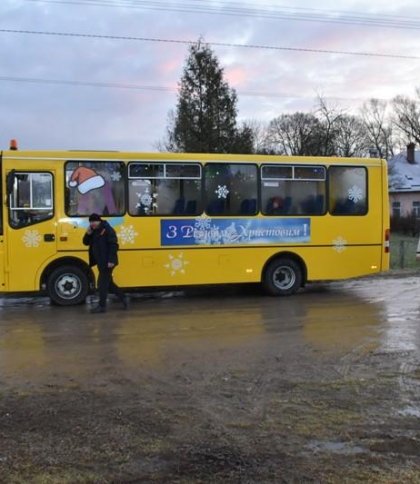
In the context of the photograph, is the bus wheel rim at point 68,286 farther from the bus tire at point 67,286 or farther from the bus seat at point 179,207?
the bus seat at point 179,207

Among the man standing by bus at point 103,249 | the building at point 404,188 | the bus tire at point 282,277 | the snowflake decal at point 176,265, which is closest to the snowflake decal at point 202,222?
the snowflake decal at point 176,265

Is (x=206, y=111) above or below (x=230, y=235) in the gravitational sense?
above

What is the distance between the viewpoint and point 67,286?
1177 centimetres

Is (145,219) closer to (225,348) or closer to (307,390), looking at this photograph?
(225,348)

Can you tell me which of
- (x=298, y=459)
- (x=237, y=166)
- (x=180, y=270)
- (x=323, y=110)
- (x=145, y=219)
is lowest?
(x=298, y=459)

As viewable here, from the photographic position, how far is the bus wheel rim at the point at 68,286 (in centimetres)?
1174

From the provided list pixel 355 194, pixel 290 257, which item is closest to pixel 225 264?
pixel 290 257

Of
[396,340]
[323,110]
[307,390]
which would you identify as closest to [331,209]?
[396,340]

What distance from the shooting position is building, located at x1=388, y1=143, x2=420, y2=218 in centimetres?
6238

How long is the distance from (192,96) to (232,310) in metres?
32.2

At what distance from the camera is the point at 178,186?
40.5 ft

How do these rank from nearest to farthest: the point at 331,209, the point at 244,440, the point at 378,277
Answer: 1. the point at 244,440
2. the point at 331,209
3. the point at 378,277

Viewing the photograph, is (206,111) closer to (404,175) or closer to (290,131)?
(404,175)

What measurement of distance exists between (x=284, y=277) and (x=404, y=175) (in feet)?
188
